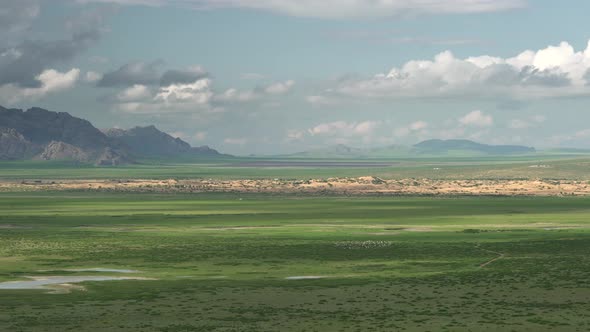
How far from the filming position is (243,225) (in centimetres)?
14000

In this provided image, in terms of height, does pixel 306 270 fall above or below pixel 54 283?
below

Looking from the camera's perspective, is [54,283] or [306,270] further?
[306,270]

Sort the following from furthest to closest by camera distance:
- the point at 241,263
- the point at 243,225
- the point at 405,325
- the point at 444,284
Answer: the point at 243,225, the point at 241,263, the point at 444,284, the point at 405,325

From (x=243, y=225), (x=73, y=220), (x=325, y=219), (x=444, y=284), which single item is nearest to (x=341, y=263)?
(x=444, y=284)

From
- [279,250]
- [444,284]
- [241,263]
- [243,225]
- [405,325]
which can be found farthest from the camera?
[243,225]

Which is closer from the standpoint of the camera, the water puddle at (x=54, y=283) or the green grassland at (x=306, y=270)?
the green grassland at (x=306, y=270)

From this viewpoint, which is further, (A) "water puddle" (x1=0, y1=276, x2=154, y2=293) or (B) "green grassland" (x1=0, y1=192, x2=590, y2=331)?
(A) "water puddle" (x1=0, y1=276, x2=154, y2=293)

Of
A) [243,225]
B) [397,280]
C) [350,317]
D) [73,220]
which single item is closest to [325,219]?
[243,225]

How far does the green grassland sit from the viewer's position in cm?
6212

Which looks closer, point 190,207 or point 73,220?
point 73,220

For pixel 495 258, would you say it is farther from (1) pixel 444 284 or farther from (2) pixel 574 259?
(1) pixel 444 284

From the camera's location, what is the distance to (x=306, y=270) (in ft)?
288

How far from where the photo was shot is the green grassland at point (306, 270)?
6212 centimetres

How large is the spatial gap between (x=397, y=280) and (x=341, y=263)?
13.1 meters
